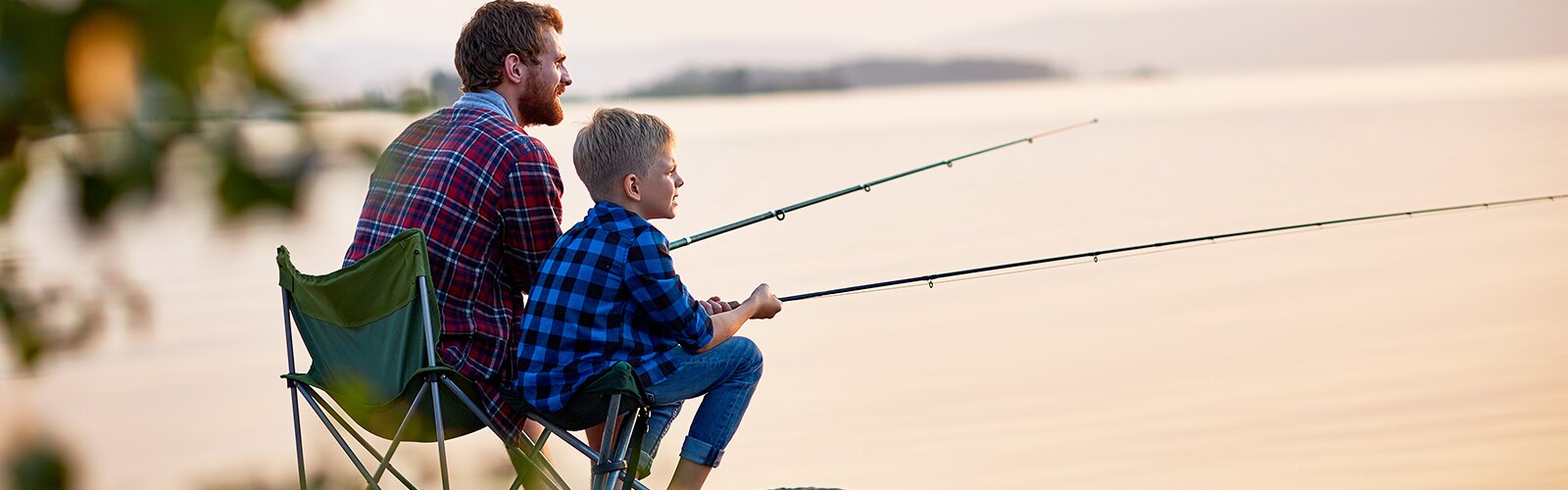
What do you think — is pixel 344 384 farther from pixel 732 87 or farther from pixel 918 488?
pixel 732 87

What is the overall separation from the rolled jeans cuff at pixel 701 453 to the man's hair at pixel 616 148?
1.54 ft

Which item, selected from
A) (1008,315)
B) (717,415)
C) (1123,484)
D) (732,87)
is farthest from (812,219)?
(732,87)

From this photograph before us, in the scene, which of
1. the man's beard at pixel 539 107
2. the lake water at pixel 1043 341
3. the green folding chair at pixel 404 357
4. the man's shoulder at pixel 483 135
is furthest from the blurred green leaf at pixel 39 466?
the man's beard at pixel 539 107

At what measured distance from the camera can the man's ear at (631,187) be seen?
255cm

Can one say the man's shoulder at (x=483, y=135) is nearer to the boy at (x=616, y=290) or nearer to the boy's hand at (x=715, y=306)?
the boy at (x=616, y=290)

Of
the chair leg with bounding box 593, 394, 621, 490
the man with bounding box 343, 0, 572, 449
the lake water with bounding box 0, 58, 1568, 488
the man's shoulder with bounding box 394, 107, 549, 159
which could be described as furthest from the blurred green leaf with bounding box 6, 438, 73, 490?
the man's shoulder with bounding box 394, 107, 549, 159

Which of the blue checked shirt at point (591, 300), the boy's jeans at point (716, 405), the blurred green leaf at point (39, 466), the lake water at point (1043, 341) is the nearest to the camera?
the blurred green leaf at point (39, 466)

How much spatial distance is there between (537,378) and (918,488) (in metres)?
1.28

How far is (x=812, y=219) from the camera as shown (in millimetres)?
10086

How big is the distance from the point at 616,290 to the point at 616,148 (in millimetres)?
222

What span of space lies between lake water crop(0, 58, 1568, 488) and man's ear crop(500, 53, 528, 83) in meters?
0.41

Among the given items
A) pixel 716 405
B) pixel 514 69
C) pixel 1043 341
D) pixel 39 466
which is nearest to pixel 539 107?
pixel 514 69

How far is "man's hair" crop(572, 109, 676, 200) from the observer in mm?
2553

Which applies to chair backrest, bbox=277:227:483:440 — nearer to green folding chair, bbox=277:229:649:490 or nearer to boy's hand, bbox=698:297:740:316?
green folding chair, bbox=277:229:649:490
